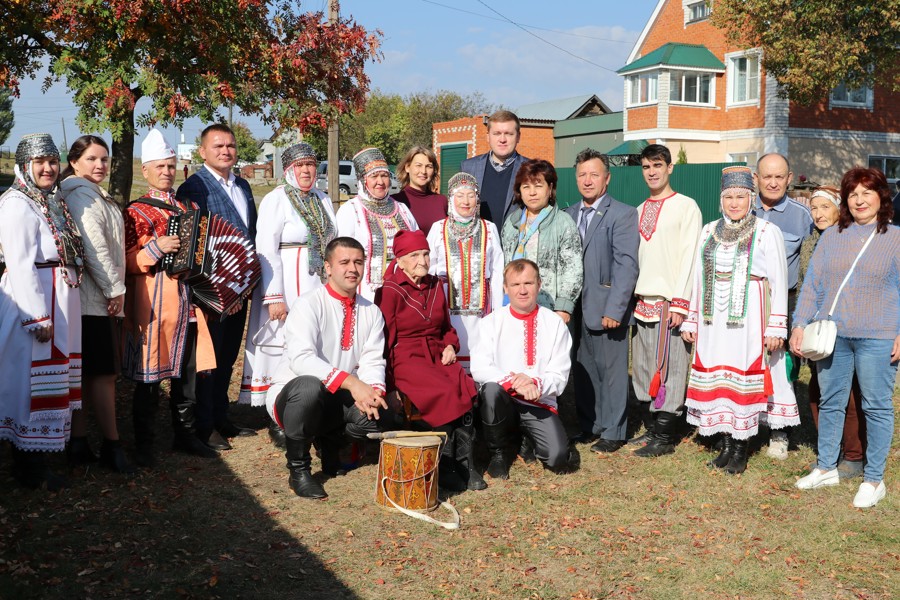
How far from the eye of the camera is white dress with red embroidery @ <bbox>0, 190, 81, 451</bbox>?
15.7ft

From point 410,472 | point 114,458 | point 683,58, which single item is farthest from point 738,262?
point 683,58

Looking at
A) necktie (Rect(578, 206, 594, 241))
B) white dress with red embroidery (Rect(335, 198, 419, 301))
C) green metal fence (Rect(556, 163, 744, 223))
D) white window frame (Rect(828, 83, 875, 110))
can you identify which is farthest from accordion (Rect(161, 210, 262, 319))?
white window frame (Rect(828, 83, 875, 110))

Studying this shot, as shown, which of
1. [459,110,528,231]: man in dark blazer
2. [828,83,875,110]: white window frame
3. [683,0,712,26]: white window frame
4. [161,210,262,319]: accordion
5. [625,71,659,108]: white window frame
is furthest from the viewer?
[683,0,712,26]: white window frame

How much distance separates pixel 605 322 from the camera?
5973 millimetres

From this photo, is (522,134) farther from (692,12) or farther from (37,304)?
(37,304)

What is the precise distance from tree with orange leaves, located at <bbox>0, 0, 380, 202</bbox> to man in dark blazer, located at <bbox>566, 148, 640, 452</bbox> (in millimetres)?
3715

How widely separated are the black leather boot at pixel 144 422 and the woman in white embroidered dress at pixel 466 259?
2.11 m

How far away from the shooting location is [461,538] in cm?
464

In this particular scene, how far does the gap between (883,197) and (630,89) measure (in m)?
29.9

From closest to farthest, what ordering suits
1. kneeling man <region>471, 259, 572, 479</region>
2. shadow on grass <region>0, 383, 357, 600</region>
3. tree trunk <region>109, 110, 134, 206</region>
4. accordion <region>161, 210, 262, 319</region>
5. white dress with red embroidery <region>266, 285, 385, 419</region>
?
shadow on grass <region>0, 383, 357, 600</region> → white dress with red embroidery <region>266, 285, 385, 419</region> → accordion <region>161, 210, 262, 319</region> → kneeling man <region>471, 259, 572, 479</region> → tree trunk <region>109, 110, 134, 206</region>

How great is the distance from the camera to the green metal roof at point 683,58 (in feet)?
103

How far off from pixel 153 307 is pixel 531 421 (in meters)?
2.61

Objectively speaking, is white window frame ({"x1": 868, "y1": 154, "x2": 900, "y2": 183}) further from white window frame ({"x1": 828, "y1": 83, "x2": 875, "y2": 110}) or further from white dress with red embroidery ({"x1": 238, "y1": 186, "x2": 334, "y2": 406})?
white dress with red embroidery ({"x1": 238, "y1": 186, "x2": 334, "y2": 406})

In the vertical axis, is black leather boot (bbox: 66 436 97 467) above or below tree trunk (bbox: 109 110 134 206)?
below
